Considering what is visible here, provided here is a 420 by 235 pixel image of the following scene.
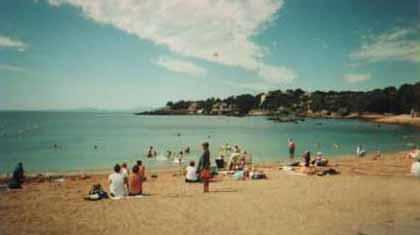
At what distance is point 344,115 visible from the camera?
115 metres

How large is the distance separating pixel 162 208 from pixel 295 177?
6.31 meters

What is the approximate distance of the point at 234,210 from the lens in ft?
25.0

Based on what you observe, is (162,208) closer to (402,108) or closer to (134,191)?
(134,191)

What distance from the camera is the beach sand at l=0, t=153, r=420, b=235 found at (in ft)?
20.8

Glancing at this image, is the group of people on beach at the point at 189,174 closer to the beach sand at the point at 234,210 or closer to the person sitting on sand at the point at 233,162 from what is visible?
the person sitting on sand at the point at 233,162

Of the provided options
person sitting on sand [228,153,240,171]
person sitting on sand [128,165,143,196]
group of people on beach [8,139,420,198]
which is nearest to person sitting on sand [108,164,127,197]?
group of people on beach [8,139,420,198]

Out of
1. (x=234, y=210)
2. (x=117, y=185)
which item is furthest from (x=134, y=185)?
(x=234, y=210)

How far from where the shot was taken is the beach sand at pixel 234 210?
20.8 ft

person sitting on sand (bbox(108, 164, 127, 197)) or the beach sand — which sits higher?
person sitting on sand (bbox(108, 164, 127, 197))

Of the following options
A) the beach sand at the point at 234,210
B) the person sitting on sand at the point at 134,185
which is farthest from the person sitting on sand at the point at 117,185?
the beach sand at the point at 234,210

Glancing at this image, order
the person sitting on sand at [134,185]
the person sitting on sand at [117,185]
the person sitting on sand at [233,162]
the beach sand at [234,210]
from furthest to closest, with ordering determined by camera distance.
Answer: the person sitting on sand at [233,162], the person sitting on sand at [134,185], the person sitting on sand at [117,185], the beach sand at [234,210]

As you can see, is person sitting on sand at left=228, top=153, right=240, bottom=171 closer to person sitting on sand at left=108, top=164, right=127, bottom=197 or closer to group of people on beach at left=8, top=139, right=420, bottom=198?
group of people on beach at left=8, top=139, right=420, bottom=198

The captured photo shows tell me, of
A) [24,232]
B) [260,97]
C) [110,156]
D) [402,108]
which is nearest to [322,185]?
[24,232]

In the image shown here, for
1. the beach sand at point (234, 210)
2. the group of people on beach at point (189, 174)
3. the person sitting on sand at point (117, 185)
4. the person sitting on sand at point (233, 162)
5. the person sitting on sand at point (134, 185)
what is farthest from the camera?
the person sitting on sand at point (233, 162)
